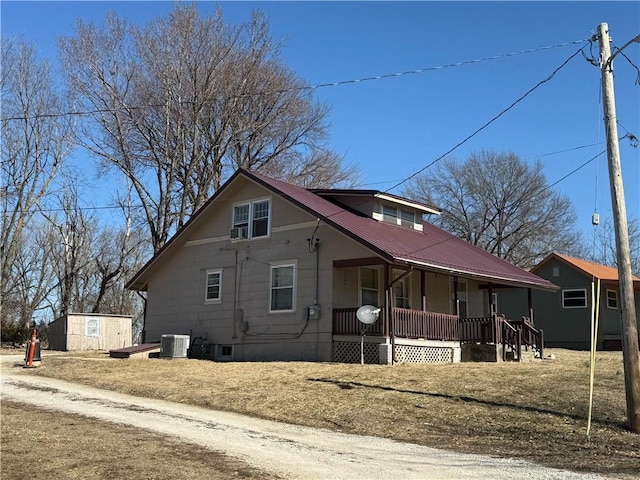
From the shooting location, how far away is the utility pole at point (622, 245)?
988 centimetres

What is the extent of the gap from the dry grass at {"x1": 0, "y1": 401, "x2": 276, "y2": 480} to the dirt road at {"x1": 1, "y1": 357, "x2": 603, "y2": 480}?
1.35 ft

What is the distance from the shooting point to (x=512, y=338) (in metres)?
20.7

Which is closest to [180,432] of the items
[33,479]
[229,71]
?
[33,479]

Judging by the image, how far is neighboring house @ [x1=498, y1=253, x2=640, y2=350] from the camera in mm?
31275

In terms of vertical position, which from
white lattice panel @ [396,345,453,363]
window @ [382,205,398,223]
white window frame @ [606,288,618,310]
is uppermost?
window @ [382,205,398,223]

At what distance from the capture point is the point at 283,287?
2083cm

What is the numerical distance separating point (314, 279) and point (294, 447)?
11.3 metres

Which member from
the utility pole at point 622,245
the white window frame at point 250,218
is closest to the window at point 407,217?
the white window frame at point 250,218

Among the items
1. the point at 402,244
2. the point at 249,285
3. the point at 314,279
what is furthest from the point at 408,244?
the point at 249,285

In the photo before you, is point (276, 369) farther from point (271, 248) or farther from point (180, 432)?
point (180, 432)

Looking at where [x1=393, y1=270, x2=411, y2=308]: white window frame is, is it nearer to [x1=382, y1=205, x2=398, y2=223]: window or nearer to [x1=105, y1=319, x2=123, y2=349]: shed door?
[x1=382, y1=205, x2=398, y2=223]: window

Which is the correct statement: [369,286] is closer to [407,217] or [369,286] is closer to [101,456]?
[407,217]

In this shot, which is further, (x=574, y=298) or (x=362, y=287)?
(x=574, y=298)

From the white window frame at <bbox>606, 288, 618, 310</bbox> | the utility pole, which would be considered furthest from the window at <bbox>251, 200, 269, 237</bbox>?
the white window frame at <bbox>606, 288, 618, 310</bbox>
